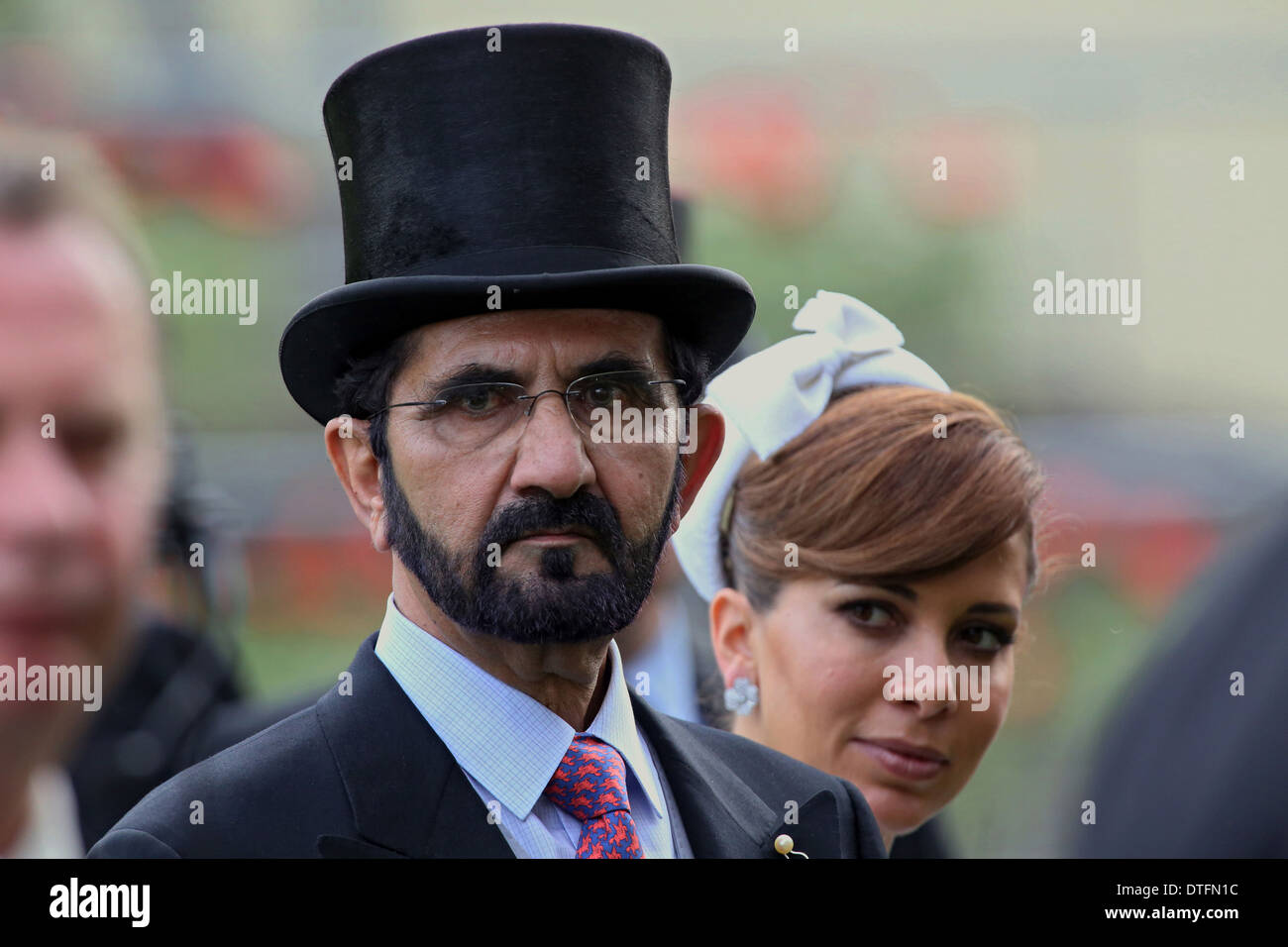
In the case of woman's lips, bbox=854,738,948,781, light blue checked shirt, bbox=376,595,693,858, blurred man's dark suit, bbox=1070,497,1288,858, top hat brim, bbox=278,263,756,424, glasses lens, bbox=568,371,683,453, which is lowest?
woman's lips, bbox=854,738,948,781

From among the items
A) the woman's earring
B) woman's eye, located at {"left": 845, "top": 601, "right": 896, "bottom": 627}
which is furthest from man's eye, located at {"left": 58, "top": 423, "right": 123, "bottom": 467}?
woman's eye, located at {"left": 845, "top": 601, "right": 896, "bottom": 627}

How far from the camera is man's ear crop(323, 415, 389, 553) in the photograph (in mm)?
2434

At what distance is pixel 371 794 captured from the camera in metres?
2.25

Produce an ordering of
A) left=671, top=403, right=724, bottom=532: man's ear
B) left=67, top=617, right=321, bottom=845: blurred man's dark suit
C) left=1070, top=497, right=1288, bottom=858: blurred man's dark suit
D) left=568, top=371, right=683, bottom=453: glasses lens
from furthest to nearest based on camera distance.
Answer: left=67, top=617, right=321, bottom=845: blurred man's dark suit → left=671, top=403, right=724, bottom=532: man's ear → left=568, top=371, right=683, bottom=453: glasses lens → left=1070, top=497, right=1288, bottom=858: blurred man's dark suit

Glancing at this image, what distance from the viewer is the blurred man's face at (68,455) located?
2.80 meters

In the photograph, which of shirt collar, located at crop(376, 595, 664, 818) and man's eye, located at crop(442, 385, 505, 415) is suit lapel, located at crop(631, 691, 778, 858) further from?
man's eye, located at crop(442, 385, 505, 415)

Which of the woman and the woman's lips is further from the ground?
the woman

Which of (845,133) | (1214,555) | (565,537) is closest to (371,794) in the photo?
(565,537)

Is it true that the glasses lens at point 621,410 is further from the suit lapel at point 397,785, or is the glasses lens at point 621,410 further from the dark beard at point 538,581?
the suit lapel at point 397,785

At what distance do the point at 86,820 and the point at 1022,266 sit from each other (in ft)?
6.93

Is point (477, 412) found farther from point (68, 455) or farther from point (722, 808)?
point (68, 455)

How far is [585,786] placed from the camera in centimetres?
233

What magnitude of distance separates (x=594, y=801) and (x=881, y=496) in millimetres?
917
